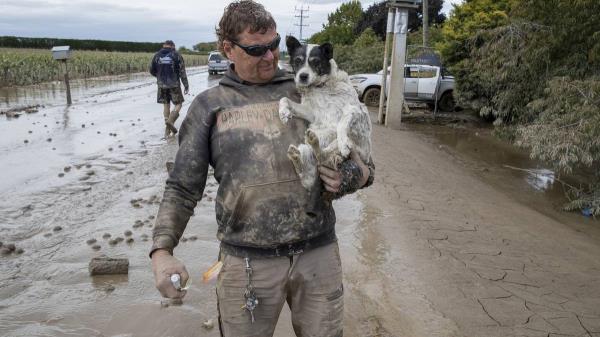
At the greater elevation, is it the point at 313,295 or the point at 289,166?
the point at 289,166

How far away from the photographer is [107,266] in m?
5.41

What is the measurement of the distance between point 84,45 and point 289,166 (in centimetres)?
9715

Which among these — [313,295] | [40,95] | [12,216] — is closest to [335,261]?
[313,295]

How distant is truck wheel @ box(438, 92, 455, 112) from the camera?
68.1 ft

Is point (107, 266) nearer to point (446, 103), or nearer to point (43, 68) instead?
point (446, 103)

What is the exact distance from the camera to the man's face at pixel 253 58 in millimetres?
2457

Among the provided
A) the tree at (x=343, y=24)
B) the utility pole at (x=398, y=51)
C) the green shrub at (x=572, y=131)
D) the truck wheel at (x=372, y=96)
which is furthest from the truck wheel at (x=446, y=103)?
the tree at (x=343, y=24)

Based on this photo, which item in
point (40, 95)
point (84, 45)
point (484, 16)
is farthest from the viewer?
point (84, 45)

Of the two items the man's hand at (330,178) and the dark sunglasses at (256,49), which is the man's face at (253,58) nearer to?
the dark sunglasses at (256,49)

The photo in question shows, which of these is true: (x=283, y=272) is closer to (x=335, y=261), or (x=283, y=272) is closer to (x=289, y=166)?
(x=335, y=261)

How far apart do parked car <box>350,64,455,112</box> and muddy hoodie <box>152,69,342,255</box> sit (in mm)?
17403

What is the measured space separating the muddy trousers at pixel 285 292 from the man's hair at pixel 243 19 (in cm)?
112

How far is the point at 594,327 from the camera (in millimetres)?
4742

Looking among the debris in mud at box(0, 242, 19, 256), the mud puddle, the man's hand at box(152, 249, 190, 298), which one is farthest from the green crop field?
the man's hand at box(152, 249, 190, 298)
